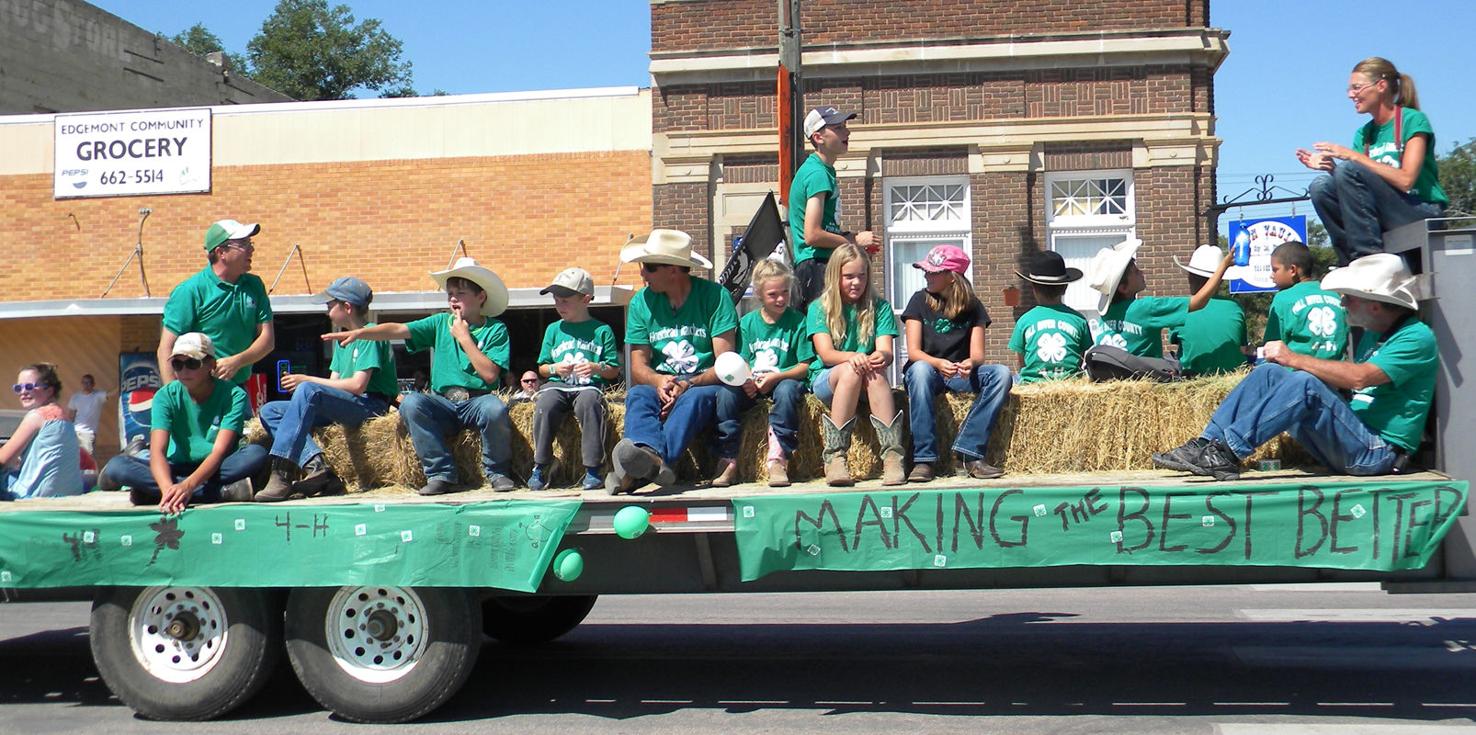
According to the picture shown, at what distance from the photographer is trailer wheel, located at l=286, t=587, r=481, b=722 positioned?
20.0 ft

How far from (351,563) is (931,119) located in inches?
568

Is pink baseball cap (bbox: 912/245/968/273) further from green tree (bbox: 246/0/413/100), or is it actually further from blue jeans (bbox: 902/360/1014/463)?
green tree (bbox: 246/0/413/100)

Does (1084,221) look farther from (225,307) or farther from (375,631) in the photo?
(375,631)

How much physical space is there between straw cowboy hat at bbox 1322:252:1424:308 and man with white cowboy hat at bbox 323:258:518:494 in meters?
4.19

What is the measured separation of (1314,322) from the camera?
262 inches

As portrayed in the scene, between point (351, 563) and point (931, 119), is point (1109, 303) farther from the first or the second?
point (931, 119)

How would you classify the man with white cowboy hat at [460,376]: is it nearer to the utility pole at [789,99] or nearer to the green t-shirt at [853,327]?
the green t-shirt at [853,327]

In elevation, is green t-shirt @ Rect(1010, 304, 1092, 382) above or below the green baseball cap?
below

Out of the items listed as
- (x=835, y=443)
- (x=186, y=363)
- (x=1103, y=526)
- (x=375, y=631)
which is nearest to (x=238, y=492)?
(x=186, y=363)

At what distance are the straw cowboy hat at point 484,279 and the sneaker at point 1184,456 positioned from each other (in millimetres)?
3769

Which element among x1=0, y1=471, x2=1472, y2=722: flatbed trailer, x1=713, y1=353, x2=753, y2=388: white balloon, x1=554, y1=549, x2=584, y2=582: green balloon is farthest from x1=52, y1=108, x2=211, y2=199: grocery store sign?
x1=554, y1=549, x2=584, y2=582: green balloon

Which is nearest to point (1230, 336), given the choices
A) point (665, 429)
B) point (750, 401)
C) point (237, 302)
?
point (750, 401)

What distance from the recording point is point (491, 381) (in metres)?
7.22

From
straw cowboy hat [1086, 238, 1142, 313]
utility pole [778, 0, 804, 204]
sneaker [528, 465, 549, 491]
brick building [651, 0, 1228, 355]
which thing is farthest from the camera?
brick building [651, 0, 1228, 355]
